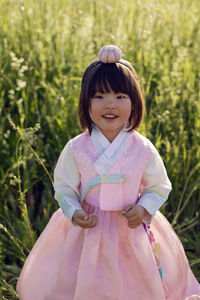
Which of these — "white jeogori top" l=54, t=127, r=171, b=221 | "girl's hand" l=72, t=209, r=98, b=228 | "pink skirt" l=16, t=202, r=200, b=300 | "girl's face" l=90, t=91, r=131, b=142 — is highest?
"girl's face" l=90, t=91, r=131, b=142

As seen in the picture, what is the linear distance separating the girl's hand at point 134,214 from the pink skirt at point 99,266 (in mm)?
74

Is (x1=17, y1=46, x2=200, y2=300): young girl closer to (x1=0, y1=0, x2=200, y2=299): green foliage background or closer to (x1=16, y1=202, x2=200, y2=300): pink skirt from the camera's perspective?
(x1=16, y1=202, x2=200, y2=300): pink skirt

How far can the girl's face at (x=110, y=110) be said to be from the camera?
1.60 metres

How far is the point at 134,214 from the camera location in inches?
63.1

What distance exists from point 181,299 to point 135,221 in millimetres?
430

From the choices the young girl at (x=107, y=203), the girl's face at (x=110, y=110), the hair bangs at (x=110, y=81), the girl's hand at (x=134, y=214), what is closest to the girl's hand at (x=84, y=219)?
the young girl at (x=107, y=203)

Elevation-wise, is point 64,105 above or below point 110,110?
below

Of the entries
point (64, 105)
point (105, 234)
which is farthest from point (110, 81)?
point (64, 105)

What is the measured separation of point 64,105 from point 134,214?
111 cm

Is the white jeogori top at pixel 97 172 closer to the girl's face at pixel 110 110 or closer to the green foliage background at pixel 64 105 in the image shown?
the girl's face at pixel 110 110

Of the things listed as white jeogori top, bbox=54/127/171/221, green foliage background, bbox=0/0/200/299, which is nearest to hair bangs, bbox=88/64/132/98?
white jeogori top, bbox=54/127/171/221

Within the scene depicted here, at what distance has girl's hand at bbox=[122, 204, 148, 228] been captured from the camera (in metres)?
1.60

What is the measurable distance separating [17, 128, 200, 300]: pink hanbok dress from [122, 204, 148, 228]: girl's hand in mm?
34

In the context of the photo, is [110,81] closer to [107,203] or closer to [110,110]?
[110,110]
